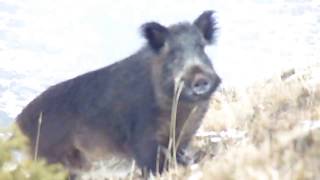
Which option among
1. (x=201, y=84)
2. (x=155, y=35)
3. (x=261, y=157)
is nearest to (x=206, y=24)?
(x=155, y=35)

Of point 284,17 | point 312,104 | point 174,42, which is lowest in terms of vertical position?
point 284,17

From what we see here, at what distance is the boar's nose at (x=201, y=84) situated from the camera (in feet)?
38.0

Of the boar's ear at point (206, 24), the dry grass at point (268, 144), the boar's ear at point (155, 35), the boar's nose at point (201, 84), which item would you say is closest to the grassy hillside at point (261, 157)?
the dry grass at point (268, 144)

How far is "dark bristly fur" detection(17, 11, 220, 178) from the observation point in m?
12.1

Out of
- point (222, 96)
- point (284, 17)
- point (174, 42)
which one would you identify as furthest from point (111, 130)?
point (284, 17)

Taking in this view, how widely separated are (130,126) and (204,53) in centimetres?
126

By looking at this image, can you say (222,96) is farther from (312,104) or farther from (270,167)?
(270,167)

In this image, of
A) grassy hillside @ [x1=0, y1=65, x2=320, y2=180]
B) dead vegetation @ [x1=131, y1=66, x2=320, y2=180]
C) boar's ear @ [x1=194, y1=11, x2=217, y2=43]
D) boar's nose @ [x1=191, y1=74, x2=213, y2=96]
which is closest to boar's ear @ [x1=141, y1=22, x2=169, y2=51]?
boar's ear @ [x1=194, y1=11, x2=217, y2=43]

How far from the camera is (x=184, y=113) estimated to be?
485 inches

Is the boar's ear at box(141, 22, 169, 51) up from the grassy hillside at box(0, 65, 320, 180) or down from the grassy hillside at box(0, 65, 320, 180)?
up

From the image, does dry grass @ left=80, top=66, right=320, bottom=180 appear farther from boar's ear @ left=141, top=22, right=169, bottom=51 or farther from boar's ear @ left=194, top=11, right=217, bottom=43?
boar's ear @ left=141, top=22, right=169, bottom=51

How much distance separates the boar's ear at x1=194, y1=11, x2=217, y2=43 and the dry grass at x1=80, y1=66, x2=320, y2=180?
1.04m

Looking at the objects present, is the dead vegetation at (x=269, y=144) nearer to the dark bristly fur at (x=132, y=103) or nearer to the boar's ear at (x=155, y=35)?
the dark bristly fur at (x=132, y=103)

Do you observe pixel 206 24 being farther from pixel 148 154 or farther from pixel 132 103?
pixel 148 154
